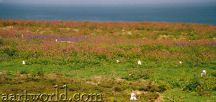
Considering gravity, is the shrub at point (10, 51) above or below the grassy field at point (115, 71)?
above

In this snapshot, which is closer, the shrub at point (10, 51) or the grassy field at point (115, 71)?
the grassy field at point (115, 71)

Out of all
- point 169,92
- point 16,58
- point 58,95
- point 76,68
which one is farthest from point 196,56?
point 16,58

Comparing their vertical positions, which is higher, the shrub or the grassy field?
the shrub

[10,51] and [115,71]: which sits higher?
[10,51]

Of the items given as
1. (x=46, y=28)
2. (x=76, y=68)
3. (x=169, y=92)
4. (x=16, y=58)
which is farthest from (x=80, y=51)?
(x=46, y=28)

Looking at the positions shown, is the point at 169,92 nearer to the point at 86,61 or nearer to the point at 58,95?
the point at 58,95

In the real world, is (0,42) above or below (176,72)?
above

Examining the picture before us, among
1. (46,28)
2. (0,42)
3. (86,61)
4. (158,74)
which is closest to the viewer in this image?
(158,74)

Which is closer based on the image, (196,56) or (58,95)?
(58,95)

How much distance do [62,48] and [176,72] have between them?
892 cm

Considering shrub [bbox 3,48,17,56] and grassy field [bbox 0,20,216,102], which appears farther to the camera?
shrub [bbox 3,48,17,56]

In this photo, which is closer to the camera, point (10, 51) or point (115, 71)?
point (115, 71)

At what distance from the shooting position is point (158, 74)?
40.9 feet

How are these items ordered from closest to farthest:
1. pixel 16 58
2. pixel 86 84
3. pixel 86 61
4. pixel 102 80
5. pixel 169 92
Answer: pixel 169 92, pixel 86 84, pixel 102 80, pixel 86 61, pixel 16 58
